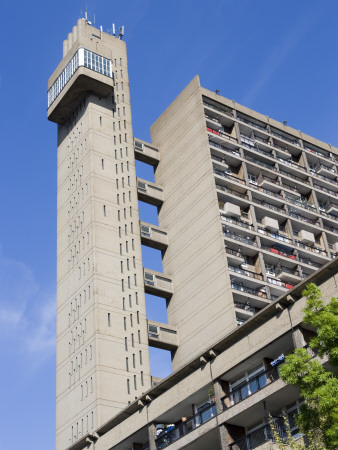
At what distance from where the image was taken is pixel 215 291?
6819 centimetres

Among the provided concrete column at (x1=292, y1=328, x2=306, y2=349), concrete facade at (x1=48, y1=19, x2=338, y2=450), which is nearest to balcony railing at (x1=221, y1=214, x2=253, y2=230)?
concrete facade at (x1=48, y1=19, x2=338, y2=450)

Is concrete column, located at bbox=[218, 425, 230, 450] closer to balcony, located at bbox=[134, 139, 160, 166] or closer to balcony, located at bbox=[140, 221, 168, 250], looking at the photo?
balcony, located at bbox=[140, 221, 168, 250]

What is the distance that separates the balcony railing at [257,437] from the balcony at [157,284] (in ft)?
119

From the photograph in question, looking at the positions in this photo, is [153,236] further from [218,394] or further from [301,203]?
[218,394]

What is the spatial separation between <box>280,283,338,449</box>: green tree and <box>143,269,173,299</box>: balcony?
47.9 m

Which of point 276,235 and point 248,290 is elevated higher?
point 276,235

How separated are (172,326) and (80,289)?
32.3 feet

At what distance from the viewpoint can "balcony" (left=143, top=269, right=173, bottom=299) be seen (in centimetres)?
7344

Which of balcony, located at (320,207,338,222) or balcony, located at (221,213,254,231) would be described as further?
balcony, located at (320,207,338,222)

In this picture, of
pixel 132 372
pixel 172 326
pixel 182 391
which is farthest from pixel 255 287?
pixel 182 391

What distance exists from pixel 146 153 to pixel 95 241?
16.8 metres

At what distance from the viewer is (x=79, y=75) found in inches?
3113

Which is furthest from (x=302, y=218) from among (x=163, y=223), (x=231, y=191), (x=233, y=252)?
(x=163, y=223)

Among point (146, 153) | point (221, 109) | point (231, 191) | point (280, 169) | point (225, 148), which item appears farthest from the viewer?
point (146, 153)
